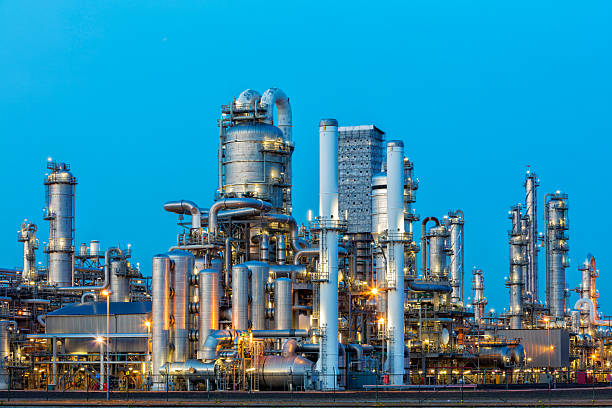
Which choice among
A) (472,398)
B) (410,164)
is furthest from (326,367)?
(410,164)

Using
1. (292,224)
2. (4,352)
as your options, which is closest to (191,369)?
(4,352)

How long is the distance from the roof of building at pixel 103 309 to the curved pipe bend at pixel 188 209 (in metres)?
7.10

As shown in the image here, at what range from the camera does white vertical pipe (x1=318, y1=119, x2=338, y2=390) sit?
234 feet

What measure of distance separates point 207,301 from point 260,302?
3.72 metres

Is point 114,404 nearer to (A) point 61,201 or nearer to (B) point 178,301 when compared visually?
(B) point 178,301

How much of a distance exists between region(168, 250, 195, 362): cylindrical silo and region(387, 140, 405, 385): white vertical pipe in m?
13.8

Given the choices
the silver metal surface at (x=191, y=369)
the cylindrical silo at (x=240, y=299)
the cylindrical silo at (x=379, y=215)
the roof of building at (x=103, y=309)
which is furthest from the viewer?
the cylindrical silo at (x=379, y=215)

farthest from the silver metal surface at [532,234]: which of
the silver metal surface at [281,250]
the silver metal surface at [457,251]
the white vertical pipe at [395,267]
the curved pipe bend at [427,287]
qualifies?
the white vertical pipe at [395,267]

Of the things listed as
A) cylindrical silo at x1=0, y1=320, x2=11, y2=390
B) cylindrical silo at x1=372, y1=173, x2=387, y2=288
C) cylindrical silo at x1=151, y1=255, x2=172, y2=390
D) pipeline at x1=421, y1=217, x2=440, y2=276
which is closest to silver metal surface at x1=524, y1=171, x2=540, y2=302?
pipeline at x1=421, y1=217, x2=440, y2=276

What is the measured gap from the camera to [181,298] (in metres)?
76.2

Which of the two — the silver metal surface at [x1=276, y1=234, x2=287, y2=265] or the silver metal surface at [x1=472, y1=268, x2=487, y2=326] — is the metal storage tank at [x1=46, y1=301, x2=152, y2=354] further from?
the silver metal surface at [x1=472, y1=268, x2=487, y2=326]

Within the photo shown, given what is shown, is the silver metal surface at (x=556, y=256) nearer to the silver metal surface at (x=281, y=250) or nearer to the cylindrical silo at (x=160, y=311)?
the silver metal surface at (x=281, y=250)

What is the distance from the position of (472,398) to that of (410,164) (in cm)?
4388

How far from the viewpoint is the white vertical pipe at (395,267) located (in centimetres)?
7706
